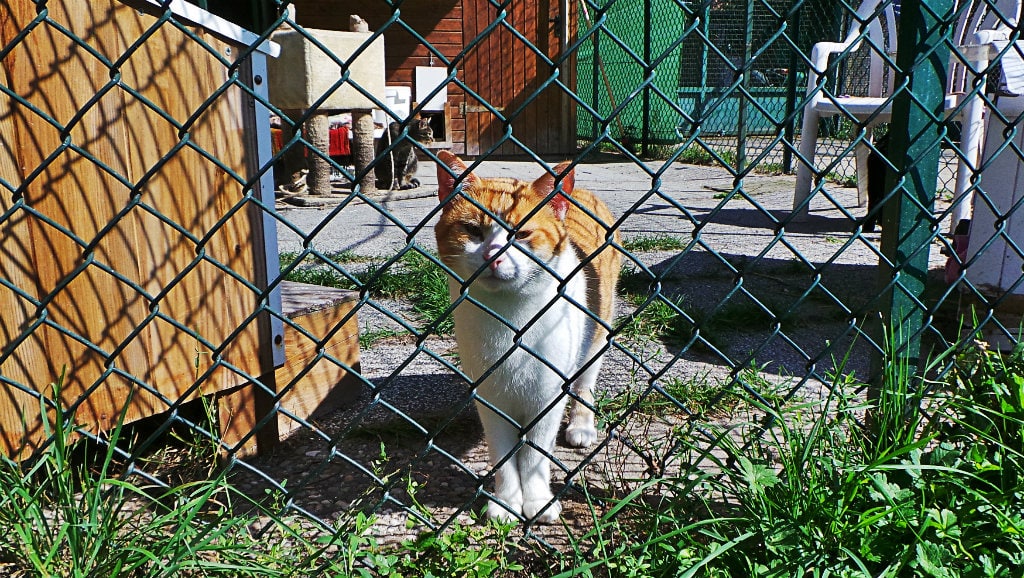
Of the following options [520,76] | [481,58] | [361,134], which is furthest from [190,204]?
[520,76]

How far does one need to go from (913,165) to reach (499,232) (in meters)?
0.99

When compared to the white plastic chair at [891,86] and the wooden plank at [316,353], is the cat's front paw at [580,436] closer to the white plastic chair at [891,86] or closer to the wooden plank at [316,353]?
the wooden plank at [316,353]

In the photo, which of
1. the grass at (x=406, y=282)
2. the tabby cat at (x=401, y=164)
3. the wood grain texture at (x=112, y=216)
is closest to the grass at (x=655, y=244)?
the grass at (x=406, y=282)

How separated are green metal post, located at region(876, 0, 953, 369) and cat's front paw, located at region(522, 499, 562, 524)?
0.86m

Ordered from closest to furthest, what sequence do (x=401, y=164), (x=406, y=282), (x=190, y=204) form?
(x=190, y=204), (x=406, y=282), (x=401, y=164)

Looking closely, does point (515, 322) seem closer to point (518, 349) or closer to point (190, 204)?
point (518, 349)

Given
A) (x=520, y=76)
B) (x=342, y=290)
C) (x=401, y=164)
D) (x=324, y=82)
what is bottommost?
(x=401, y=164)

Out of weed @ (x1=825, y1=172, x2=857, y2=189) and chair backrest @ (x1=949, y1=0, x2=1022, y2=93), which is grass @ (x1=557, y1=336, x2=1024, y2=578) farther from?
weed @ (x1=825, y1=172, x2=857, y2=189)

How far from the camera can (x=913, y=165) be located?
5.62 feet

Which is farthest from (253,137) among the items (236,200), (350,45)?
(350,45)

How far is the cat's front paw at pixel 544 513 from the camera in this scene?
190cm

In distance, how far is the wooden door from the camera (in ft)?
35.4

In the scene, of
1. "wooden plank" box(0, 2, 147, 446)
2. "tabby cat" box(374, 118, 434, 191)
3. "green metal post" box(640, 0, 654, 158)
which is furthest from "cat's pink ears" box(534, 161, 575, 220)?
"green metal post" box(640, 0, 654, 158)

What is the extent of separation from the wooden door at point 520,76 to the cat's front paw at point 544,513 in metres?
9.01
